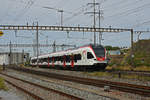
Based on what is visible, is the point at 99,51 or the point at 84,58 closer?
the point at 99,51

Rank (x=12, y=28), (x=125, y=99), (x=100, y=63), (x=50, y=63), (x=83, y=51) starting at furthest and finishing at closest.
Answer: (x=50, y=63), (x=12, y=28), (x=83, y=51), (x=100, y=63), (x=125, y=99)

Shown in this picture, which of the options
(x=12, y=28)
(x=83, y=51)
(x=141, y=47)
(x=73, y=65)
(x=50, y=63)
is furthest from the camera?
(x=141, y=47)

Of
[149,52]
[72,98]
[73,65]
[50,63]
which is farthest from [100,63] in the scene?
[149,52]

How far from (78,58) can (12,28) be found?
633 inches

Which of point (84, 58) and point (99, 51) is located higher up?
point (99, 51)

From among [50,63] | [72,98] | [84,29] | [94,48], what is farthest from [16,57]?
[72,98]

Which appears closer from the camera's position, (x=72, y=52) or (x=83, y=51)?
(x=83, y=51)

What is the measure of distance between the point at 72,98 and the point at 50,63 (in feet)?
110

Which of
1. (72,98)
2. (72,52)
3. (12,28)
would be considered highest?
(12,28)

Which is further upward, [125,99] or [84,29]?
[84,29]

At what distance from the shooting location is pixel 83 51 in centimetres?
2816

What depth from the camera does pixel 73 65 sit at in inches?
1248

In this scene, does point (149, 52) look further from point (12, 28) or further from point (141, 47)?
point (12, 28)

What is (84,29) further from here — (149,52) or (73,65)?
(149,52)
